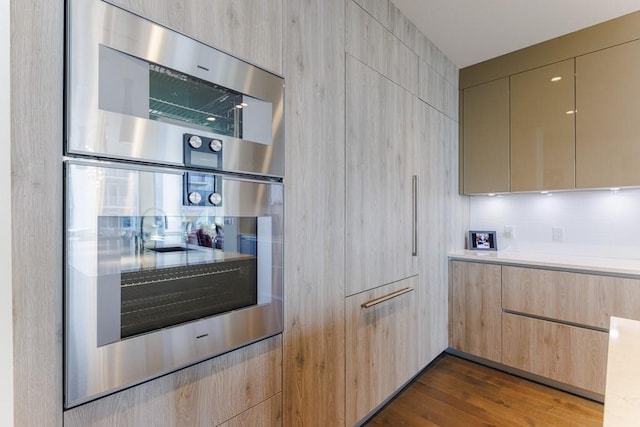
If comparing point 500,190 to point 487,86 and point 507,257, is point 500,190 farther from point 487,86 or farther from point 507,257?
point 487,86

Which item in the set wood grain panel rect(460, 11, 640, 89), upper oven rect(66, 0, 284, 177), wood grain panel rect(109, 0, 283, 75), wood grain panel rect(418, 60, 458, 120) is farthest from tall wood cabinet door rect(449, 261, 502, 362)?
wood grain panel rect(109, 0, 283, 75)

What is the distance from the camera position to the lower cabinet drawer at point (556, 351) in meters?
2.21

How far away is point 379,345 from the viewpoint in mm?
2027

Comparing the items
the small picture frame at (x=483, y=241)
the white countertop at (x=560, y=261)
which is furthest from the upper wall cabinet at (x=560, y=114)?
the white countertop at (x=560, y=261)

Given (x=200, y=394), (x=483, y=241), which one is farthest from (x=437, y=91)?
(x=200, y=394)

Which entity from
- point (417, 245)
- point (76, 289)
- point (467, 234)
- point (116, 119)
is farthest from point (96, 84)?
point (467, 234)

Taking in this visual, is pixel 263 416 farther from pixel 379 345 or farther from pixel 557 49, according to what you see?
pixel 557 49

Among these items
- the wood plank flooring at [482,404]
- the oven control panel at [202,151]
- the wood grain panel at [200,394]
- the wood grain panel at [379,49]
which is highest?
the wood grain panel at [379,49]

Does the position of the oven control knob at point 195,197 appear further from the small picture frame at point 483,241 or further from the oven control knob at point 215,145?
the small picture frame at point 483,241

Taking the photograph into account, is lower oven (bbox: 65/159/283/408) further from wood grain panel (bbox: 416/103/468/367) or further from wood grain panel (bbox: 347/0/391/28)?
wood grain panel (bbox: 416/103/468/367)

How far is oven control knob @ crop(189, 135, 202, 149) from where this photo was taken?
1.08 metres

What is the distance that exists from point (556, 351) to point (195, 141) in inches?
111

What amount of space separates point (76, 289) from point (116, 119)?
0.48 m

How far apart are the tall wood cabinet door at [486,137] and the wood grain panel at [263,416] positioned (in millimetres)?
2542
